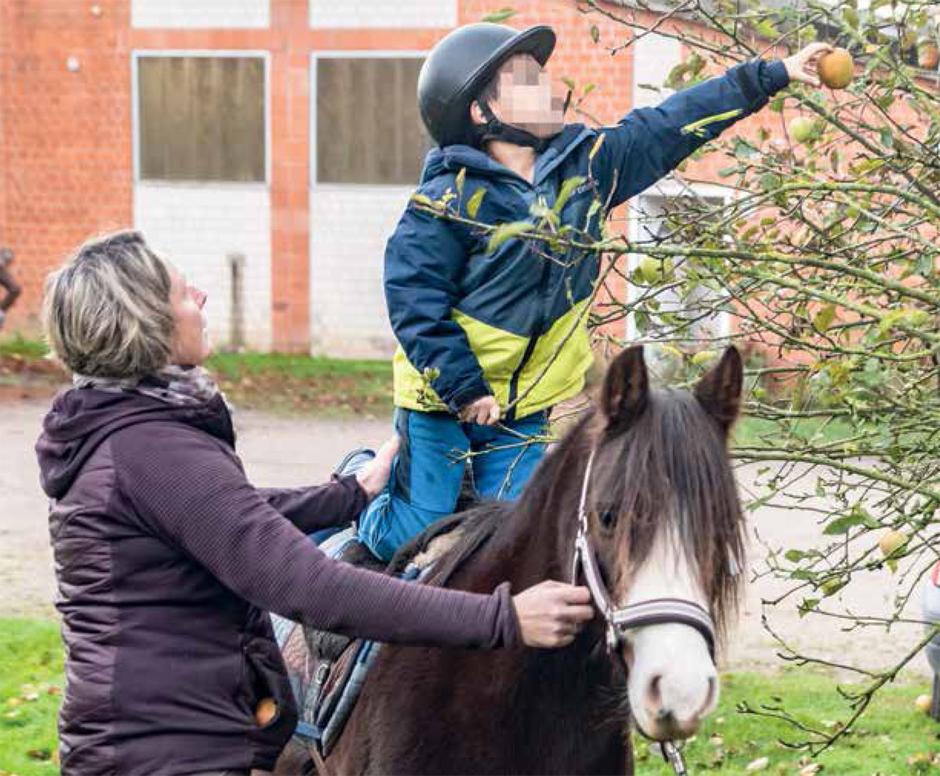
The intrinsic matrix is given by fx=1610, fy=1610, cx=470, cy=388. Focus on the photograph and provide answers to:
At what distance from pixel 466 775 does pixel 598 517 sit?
0.84m

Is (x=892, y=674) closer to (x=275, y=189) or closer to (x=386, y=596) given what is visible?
(x=386, y=596)

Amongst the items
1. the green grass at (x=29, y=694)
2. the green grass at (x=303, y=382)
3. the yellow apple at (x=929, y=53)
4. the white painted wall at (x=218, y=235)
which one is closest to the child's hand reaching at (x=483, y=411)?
the yellow apple at (x=929, y=53)

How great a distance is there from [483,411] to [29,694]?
4.47 metres

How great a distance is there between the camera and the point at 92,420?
11.1 ft

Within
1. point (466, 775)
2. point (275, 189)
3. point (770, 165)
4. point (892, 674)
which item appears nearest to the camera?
point (466, 775)

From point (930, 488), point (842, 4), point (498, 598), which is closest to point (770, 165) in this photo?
point (842, 4)

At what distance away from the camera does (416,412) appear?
15.0 feet

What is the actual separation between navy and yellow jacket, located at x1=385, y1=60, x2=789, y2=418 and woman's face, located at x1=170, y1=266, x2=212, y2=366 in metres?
0.90

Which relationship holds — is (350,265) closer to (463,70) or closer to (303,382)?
(303,382)

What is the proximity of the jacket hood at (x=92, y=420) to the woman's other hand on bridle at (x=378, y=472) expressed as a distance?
93 cm

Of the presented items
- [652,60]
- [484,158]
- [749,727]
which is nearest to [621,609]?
[484,158]

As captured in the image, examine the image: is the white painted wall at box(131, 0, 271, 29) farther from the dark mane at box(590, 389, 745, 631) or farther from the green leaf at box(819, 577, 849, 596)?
the dark mane at box(590, 389, 745, 631)

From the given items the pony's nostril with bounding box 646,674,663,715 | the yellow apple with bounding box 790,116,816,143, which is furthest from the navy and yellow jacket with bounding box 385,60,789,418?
the pony's nostril with bounding box 646,674,663,715

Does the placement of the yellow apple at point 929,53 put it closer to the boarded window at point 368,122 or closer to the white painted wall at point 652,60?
the white painted wall at point 652,60
